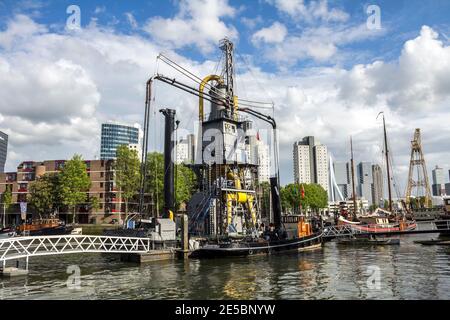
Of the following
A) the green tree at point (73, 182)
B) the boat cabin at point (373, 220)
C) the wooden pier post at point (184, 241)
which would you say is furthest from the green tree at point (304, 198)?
the wooden pier post at point (184, 241)

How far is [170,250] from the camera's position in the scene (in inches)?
1567

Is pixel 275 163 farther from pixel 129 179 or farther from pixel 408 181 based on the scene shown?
pixel 408 181

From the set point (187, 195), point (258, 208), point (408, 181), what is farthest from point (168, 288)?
point (408, 181)

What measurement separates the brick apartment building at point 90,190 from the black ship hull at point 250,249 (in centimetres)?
7754

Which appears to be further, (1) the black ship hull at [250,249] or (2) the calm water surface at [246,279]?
(1) the black ship hull at [250,249]

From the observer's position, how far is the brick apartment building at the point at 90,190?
114000 mm

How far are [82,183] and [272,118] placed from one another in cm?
6477

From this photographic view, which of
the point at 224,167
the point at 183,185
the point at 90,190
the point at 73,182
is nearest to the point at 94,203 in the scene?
the point at 90,190

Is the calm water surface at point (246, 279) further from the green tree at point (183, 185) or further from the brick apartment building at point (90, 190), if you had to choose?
the brick apartment building at point (90, 190)

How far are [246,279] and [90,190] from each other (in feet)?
323

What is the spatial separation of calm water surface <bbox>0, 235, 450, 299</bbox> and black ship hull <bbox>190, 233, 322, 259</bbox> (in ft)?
4.71

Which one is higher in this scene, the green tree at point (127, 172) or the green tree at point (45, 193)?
the green tree at point (127, 172)

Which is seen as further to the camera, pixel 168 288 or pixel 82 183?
pixel 82 183
